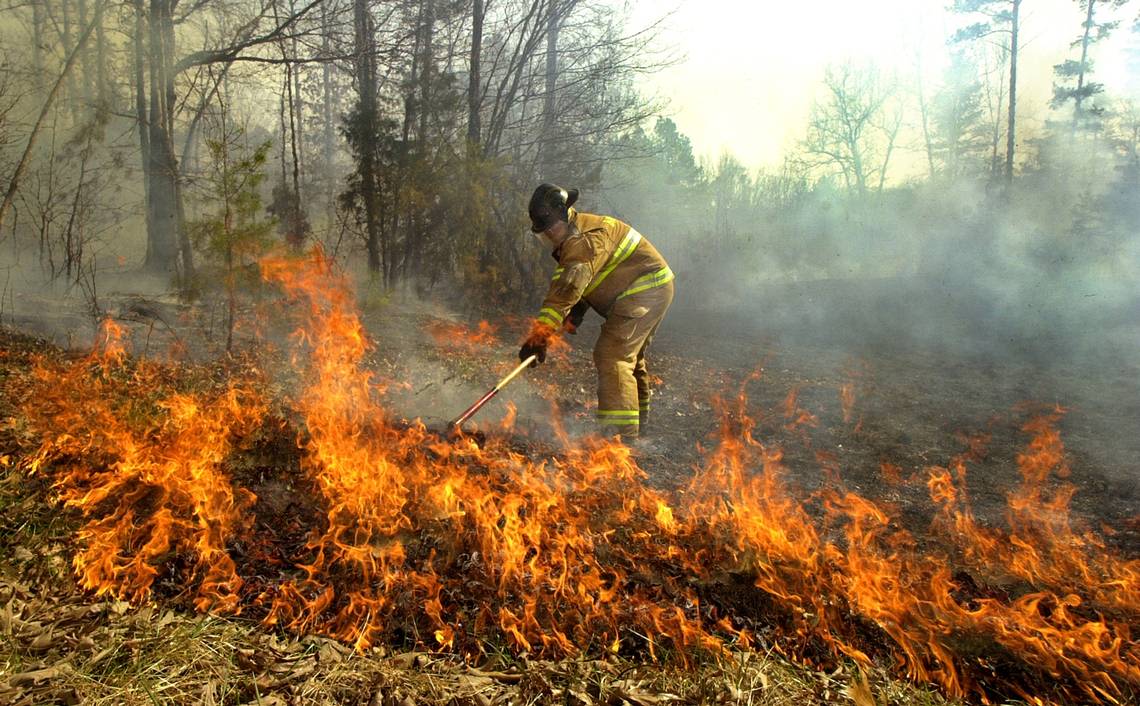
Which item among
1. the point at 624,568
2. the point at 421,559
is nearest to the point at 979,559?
the point at 624,568

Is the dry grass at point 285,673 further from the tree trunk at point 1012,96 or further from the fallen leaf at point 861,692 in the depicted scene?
Answer: the tree trunk at point 1012,96

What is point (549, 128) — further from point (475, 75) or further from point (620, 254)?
point (620, 254)

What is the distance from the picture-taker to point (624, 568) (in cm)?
305

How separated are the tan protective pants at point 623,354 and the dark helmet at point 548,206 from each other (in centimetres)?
90

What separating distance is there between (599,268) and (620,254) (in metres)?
0.24

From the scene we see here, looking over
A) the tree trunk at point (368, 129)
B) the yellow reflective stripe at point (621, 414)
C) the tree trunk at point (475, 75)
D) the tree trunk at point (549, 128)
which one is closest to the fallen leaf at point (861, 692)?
the yellow reflective stripe at point (621, 414)

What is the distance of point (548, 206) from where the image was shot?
185 inches

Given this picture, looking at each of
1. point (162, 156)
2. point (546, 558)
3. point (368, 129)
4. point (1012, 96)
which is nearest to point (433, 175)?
point (368, 129)

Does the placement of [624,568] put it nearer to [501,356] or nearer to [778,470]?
[778,470]

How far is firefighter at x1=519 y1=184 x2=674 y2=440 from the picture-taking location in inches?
185

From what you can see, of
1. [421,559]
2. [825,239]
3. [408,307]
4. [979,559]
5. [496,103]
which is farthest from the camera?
[825,239]

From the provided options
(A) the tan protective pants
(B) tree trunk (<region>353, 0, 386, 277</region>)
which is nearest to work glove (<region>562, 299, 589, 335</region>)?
(A) the tan protective pants

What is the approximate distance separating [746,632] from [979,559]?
1657 millimetres

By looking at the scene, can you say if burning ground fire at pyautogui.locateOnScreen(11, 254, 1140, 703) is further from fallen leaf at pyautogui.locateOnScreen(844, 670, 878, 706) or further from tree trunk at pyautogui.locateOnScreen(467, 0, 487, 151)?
tree trunk at pyautogui.locateOnScreen(467, 0, 487, 151)
